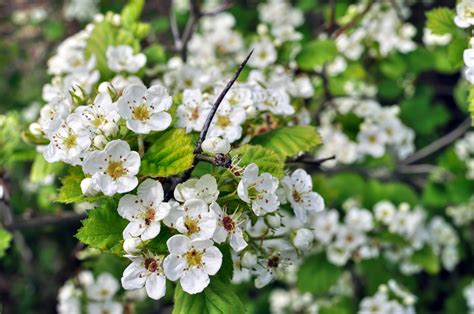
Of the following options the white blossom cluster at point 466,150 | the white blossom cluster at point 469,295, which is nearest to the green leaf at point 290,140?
the white blossom cluster at point 466,150

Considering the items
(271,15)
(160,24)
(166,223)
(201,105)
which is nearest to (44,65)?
(160,24)

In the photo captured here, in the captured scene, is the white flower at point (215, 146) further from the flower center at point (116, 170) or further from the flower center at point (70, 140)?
the flower center at point (70, 140)

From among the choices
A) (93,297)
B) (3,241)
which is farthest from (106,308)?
(3,241)

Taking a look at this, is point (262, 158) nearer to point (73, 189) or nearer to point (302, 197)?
point (302, 197)

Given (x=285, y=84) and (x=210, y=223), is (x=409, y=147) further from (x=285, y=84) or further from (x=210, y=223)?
(x=210, y=223)

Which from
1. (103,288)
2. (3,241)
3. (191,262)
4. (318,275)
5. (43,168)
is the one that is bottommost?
(318,275)

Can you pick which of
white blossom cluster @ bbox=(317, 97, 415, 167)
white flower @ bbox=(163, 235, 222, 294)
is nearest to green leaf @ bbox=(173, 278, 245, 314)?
white flower @ bbox=(163, 235, 222, 294)
